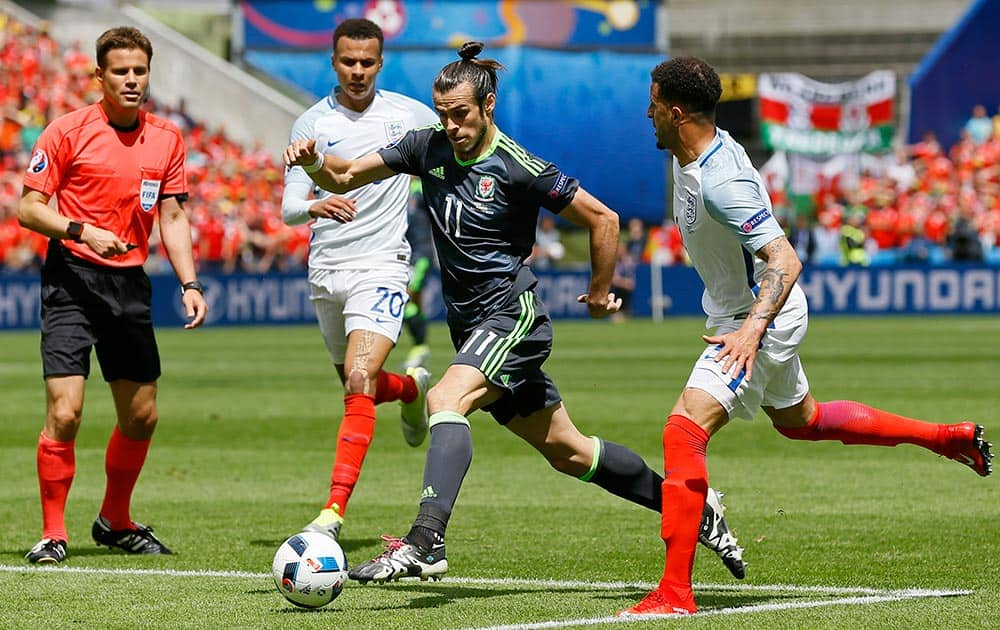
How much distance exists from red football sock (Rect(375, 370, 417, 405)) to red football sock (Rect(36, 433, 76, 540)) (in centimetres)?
196

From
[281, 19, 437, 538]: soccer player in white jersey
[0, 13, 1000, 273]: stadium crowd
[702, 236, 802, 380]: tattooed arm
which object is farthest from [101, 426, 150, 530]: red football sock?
[0, 13, 1000, 273]: stadium crowd

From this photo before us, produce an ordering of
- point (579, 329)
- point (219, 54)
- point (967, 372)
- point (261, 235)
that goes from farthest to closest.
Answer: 1. point (219, 54)
2. point (261, 235)
3. point (579, 329)
4. point (967, 372)

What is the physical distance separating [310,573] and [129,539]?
2347mm

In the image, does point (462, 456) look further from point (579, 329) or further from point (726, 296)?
point (579, 329)

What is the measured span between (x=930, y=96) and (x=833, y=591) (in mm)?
40151

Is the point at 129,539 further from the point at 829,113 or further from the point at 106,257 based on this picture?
the point at 829,113

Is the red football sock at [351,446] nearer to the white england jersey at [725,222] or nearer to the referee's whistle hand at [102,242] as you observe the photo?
the referee's whistle hand at [102,242]

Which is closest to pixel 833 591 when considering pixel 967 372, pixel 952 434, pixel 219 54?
pixel 952 434

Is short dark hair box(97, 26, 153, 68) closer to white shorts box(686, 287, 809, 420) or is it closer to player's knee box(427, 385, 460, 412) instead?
player's knee box(427, 385, 460, 412)

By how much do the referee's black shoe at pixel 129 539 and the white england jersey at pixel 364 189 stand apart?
192 centimetres

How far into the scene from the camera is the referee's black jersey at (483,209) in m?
7.71

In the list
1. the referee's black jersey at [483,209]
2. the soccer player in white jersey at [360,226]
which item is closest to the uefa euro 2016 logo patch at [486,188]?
the referee's black jersey at [483,209]

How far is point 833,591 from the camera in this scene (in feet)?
24.8

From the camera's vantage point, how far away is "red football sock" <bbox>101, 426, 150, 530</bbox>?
923 centimetres
